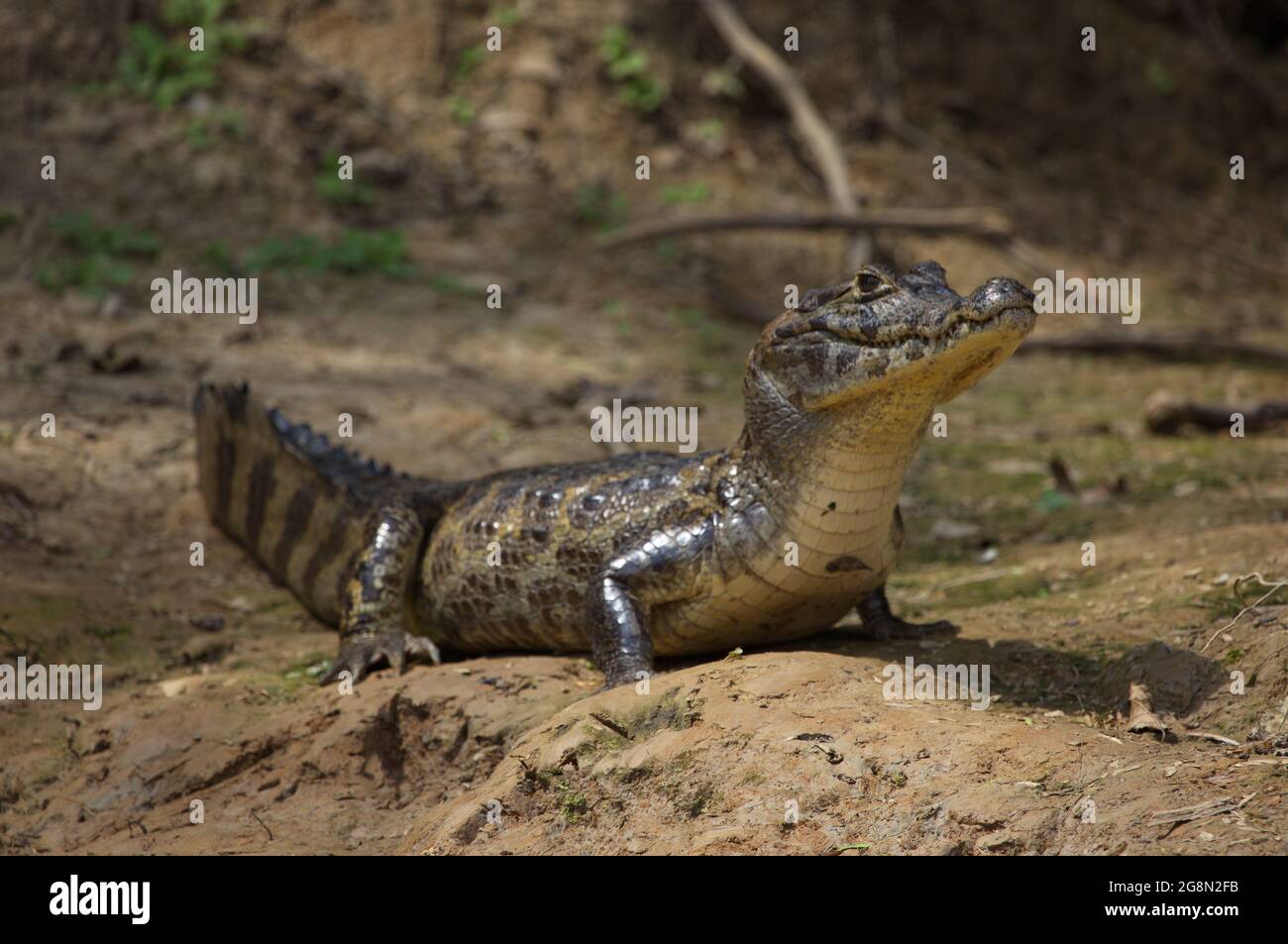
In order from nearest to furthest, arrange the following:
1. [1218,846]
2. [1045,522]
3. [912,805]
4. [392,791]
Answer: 1. [1218,846]
2. [912,805]
3. [392,791]
4. [1045,522]

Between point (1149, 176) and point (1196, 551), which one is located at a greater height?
point (1149, 176)

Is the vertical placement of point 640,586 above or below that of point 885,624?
above

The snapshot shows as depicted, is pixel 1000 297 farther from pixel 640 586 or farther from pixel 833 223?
pixel 833 223

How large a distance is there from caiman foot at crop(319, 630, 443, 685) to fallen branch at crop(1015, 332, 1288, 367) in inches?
272

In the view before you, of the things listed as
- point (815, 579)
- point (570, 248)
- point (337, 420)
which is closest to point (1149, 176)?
point (570, 248)

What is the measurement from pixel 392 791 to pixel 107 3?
9.38 m

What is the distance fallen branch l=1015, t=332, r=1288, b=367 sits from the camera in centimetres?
1098

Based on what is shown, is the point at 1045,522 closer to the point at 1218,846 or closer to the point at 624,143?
the point at 1218,846

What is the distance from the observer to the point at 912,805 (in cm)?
363

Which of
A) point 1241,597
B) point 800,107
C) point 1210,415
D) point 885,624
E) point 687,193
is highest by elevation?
point 800,107

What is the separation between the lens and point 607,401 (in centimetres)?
911

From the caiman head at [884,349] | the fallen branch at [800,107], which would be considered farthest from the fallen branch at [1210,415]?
the caiman head at [884,349]

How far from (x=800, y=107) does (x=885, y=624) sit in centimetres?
874

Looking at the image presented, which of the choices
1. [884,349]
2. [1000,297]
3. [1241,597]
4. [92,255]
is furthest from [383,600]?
[92,255]
